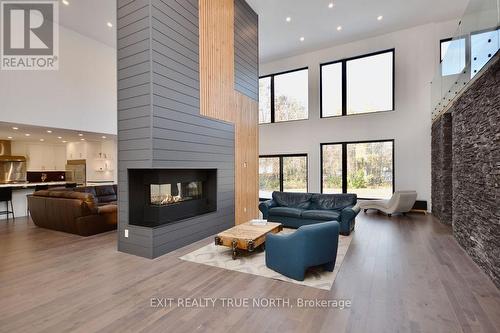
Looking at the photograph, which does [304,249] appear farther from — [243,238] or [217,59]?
[217,59]

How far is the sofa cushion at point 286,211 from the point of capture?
569 centimetres

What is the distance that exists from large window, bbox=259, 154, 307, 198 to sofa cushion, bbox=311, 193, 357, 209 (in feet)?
11.3

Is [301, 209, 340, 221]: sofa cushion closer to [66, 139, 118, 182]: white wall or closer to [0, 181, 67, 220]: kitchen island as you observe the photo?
[66, 139, 118, 182]: white wall

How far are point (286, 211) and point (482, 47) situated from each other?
4.27 metres

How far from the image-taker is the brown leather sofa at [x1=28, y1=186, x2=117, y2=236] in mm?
5195

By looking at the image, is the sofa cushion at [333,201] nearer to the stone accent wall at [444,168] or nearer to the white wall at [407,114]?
the stone accent wall at [444,168]

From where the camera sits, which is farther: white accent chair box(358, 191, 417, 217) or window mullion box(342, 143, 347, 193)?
window mullion box(342, 143, 347, 193)

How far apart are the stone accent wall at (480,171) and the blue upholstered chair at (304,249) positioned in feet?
6.27

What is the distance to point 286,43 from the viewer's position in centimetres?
870

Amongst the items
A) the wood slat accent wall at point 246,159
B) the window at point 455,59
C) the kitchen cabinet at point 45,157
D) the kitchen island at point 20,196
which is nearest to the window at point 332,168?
the wood slat accent wall at point 246,159

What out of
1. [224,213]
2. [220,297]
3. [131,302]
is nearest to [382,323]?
[220,297]

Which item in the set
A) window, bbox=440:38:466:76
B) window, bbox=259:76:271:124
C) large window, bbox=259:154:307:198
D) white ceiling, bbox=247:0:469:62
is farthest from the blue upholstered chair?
window, bbox=259:76:271:124

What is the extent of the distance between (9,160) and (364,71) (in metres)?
12.8

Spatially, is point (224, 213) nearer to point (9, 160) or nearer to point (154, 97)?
point (154, 97)
